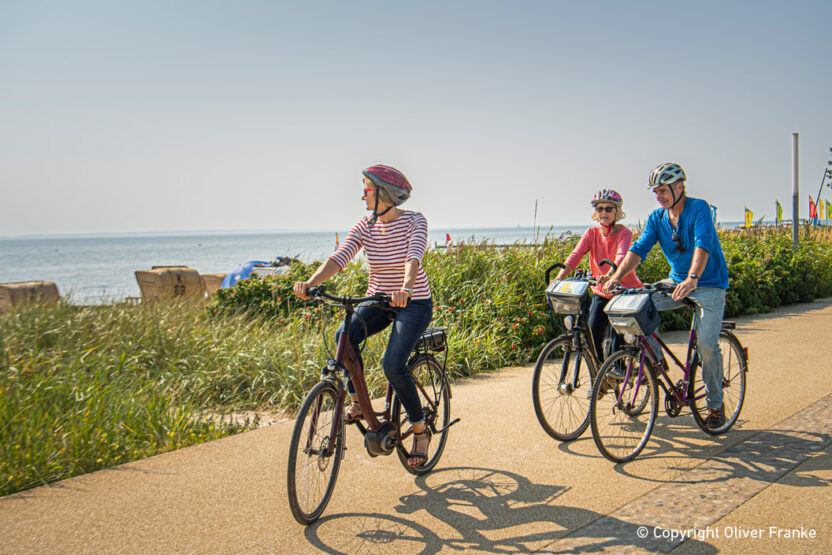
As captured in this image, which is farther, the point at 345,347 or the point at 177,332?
the point at 177,332

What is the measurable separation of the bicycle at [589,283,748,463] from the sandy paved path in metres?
0.16

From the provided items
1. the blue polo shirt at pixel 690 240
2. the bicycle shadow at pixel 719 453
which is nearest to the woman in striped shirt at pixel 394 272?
the bicycle shadow at pixel 719 453

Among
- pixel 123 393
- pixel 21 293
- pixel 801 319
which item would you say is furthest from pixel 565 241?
pixel 21 293

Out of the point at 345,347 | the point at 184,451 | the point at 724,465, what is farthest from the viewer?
the point at 184,451

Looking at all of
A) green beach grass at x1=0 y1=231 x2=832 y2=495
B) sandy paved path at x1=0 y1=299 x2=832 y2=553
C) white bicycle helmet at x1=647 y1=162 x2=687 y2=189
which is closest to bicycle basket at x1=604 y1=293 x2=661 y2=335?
white bicycle helmet at x1=647 y1=162 x2=687 y2=189

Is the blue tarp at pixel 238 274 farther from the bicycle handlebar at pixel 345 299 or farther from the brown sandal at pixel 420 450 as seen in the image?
the bicycle handlebar at pixel 345 299

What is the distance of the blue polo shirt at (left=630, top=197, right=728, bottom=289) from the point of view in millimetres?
4438

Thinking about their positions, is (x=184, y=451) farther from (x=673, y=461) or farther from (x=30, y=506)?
(x=673, y=461)

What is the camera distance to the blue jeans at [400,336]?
379 centimetres

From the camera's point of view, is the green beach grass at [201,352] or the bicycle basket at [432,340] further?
the green beach grass at [201,352]

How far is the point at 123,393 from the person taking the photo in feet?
17.6

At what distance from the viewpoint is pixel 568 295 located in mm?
4676

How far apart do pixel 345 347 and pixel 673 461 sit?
8.26 feet

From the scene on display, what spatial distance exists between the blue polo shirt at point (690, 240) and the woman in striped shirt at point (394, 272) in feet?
6.29
